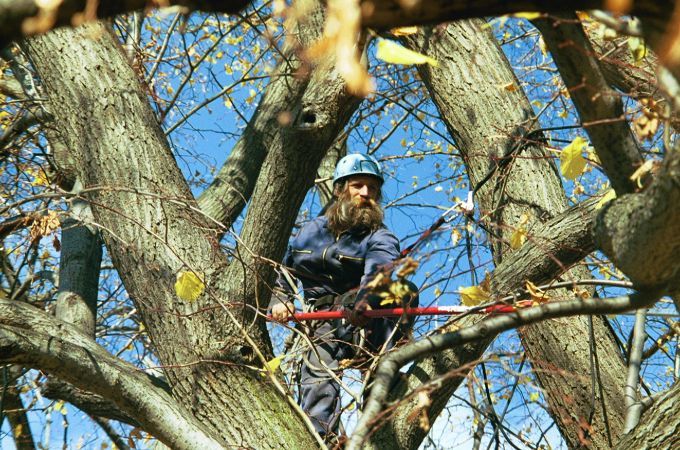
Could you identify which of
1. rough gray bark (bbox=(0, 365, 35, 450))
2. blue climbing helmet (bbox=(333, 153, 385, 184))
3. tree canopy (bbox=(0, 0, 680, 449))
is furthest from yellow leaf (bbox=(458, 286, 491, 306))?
rough gray bark (bbox=(0, 365, 35, 450))

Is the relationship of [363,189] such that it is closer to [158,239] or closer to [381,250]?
[381,250]

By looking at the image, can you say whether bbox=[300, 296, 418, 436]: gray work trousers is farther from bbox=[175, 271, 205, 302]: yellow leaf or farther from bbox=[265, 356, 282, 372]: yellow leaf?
bbox=[175, 271, 205, 302]: yellow leaf

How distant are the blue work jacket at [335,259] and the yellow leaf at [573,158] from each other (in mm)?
1473

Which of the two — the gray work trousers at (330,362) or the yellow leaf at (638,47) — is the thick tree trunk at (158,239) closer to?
the gray work trousers at (330,362)

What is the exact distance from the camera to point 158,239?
3.14 meters

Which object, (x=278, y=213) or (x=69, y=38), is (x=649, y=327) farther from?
(x=69, y=38)

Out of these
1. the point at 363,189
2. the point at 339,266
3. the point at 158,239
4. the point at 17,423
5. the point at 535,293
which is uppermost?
the point at 363,189

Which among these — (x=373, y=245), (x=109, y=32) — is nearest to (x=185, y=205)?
(x=109, y=32)

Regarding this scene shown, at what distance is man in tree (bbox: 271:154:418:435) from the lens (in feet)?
12.8

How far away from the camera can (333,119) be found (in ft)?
10.3

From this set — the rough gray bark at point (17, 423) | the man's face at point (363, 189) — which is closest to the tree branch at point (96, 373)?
the man's face at point (363, 189)

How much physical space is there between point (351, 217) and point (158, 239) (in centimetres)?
170

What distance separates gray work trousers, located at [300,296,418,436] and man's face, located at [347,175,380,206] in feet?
2.52

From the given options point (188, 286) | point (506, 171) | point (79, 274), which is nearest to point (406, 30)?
point (506, 171)
